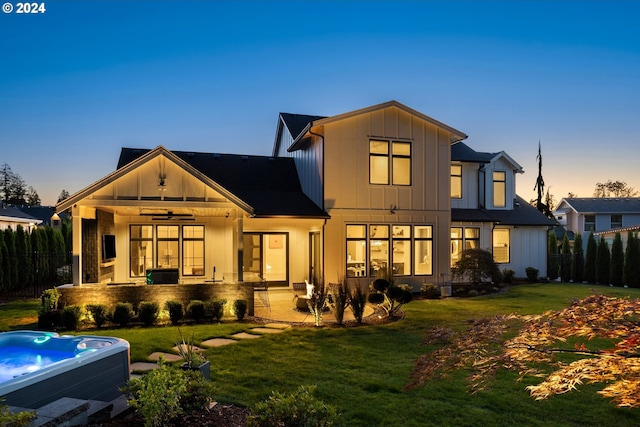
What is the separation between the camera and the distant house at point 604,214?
32.0 m

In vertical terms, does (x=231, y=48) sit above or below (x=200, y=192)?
above

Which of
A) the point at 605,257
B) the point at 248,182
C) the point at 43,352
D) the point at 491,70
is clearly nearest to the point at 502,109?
the point at 491,70

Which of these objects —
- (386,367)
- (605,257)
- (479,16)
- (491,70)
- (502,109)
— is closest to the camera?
(386,367)

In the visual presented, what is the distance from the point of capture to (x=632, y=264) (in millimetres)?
19828

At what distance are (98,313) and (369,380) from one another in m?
7.20

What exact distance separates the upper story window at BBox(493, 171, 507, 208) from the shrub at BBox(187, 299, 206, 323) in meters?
15.5

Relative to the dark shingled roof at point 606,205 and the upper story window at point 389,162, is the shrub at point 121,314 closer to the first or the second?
the upper story window at point 389,162

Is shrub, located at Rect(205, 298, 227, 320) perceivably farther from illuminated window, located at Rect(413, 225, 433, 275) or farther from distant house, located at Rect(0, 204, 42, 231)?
distant house, located at Rect(0, 204, 42, 231)

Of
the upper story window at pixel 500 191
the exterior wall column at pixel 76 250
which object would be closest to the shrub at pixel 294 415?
the exterior wall column at pixel 76 250

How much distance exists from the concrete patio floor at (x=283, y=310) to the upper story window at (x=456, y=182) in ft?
28.3

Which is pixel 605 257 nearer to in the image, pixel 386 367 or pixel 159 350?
pixel 386 367

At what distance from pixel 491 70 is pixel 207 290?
1707 centimetres

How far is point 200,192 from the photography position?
36.7 ft

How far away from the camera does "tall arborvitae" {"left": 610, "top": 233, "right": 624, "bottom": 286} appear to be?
20.5 m
